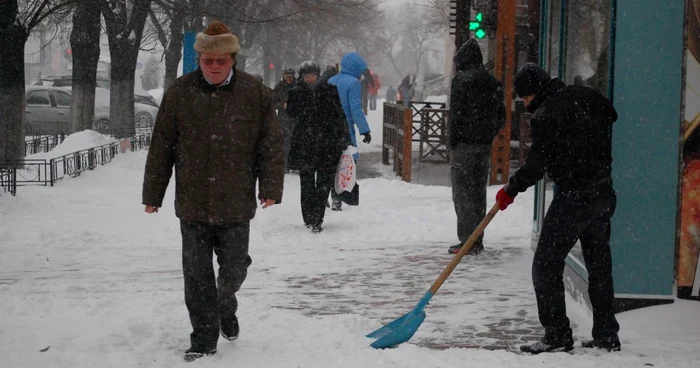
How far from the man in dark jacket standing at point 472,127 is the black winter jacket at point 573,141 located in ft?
11.8

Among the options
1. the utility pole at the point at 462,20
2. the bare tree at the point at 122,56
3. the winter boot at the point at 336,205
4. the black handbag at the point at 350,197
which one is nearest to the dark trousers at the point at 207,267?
the black handbag at the point at 350,197

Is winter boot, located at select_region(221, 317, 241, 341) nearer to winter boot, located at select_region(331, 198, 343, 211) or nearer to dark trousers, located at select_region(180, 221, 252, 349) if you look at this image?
dark trousers, located at select_region(180, 221, 252, 349)

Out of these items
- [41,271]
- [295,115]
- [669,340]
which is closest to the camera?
[669,340]

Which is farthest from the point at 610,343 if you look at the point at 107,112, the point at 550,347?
the point at 107,112

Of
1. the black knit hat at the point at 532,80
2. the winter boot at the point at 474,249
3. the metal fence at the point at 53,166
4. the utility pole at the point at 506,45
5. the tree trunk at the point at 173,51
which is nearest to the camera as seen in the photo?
the black knit hat at the point at 532,80

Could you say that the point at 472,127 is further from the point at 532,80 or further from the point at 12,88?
the point at 12,88

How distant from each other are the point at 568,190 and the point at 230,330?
85.5 inches

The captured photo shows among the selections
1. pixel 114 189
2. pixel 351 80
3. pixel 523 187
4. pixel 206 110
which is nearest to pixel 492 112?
pixel 351 80

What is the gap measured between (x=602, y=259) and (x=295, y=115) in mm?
6297

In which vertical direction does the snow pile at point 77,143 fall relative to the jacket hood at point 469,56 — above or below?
below

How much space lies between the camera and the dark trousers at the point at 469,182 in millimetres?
9969

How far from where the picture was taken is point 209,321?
20.5ft

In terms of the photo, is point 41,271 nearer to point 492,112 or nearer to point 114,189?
point 492,112

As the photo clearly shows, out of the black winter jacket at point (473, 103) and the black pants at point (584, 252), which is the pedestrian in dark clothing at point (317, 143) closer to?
the black winter jacket at point (473, 103)
